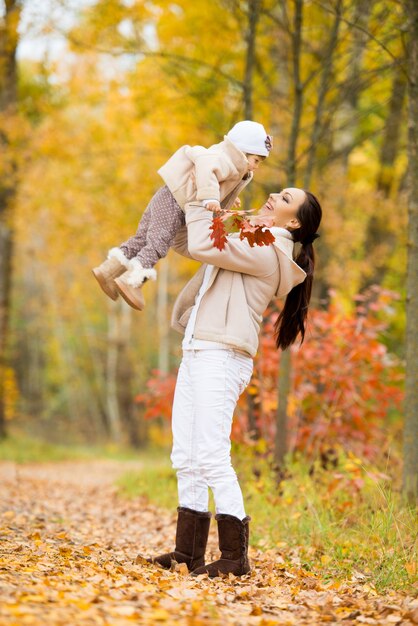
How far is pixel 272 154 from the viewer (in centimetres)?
877

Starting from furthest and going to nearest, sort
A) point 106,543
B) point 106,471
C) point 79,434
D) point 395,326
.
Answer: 1. point 79,434
2. point 395,326
3. point 106,471
4. point 106,543

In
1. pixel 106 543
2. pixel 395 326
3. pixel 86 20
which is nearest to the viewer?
pixel 106 543

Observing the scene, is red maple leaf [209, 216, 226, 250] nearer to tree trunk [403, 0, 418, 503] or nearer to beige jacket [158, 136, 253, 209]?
beige jacket [158, 136, 253, 209]

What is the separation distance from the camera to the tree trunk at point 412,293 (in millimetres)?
4781

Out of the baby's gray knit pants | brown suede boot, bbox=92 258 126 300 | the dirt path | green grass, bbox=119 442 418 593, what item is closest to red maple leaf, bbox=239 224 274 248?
the baby's gray knit pants

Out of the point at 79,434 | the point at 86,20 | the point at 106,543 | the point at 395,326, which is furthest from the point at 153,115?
the point at 79,434

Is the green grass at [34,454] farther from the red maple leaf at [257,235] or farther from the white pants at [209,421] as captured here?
the red maple leaf at [257,235]

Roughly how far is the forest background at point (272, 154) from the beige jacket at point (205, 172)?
164 centimetres

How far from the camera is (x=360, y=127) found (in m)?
13.3

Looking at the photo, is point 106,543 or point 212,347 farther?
point 106,543

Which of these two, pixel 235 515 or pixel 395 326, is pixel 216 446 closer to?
pixel 235 515

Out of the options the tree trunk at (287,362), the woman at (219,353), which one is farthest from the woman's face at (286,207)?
the tree trunk at (287,362)

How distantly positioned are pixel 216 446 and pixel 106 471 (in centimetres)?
942

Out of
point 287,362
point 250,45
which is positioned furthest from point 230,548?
point 250,45
